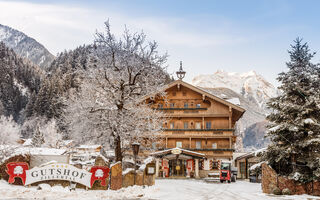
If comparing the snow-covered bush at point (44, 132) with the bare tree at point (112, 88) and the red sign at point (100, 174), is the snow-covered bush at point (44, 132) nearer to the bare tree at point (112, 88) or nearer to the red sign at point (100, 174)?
the bare tree at point (112, 88)

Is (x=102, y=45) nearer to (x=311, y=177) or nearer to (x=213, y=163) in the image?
(x=311, y=177)

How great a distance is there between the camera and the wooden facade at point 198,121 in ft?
147

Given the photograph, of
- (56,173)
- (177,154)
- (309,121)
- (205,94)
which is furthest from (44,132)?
(309,121)

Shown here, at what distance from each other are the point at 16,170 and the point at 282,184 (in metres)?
15.4

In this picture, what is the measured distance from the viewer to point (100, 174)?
20.0m

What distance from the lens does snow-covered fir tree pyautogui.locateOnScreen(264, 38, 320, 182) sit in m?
20.9

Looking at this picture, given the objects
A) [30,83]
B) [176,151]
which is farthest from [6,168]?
[30,83]

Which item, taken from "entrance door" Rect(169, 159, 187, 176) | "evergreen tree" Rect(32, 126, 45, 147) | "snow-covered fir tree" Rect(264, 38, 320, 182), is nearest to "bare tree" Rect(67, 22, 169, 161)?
"snow-covered fir tree" Rect(264, 38, 320, 182)

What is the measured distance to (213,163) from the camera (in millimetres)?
44875

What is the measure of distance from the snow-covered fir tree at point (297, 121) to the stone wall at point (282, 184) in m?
0.58

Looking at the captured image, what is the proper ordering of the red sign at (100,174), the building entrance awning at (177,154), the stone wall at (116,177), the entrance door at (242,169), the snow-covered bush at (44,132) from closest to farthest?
the red sign at (100,174) < the stone wall at (116,177) < the building entrance awning at (177,154) < the entrance door at (242,169) < the snow-covered bush at (44,132)

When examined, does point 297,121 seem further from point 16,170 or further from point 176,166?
point 176,166

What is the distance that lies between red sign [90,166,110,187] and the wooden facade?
24.9m

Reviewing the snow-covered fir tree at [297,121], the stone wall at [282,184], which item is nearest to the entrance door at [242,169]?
the snow-covered fir tree at [297,121]
